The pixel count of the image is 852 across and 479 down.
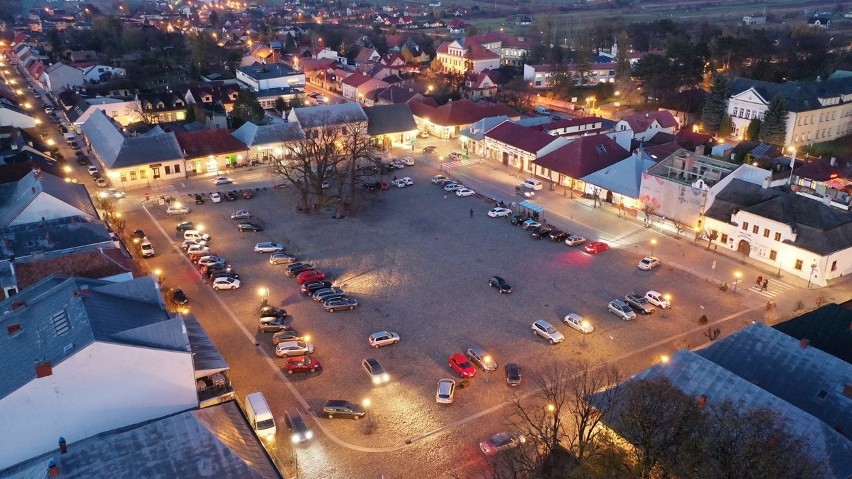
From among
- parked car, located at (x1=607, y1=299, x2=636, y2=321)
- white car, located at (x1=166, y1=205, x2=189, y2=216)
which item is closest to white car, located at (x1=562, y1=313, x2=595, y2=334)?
parked car, located at (x1=607, y1=299, x2=636, y2=321)

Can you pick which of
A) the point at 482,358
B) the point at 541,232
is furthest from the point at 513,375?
the point at 541,232

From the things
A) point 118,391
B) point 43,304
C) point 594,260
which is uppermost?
point 43,304

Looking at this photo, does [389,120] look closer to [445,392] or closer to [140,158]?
[140,158]

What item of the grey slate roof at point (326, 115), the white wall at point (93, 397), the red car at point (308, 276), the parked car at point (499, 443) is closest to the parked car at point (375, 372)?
the parked car at point (499, 443)

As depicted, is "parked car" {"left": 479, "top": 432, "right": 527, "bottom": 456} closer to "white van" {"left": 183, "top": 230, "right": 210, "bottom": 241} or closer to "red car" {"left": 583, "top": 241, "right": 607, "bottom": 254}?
"red car" {"left": 583, "top": 241, "right": 607, "bottom": 254}

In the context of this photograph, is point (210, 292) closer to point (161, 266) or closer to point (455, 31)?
point (161, 266)

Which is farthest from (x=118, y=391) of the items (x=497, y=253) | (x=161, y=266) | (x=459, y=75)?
(x=459, y=75)

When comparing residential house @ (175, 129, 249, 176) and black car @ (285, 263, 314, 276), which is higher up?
residential house @ (175, 129, 249, 176)
